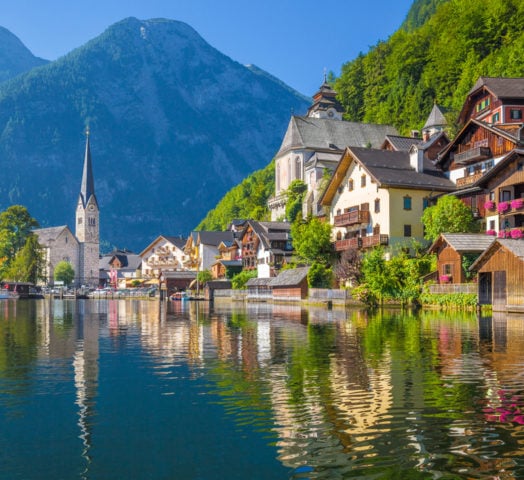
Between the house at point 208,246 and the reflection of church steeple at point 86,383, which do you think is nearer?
the reflection of church steeple at point 86,383

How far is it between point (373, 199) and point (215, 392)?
188 feet

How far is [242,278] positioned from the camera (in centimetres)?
11025

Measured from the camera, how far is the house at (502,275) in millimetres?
→ 44938

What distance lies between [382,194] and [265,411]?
189 feet

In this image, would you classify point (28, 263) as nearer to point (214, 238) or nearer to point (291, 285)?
point (214, 238)

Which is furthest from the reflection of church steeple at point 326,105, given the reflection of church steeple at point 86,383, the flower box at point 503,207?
the reflection of church steeple at point 86,383

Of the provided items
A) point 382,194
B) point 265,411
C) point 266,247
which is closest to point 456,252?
point 382,194

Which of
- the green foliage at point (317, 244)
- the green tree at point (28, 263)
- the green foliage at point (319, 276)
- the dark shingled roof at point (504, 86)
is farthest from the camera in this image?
the green tree at point (28, 263)

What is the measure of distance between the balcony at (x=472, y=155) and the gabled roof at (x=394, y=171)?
2866mm

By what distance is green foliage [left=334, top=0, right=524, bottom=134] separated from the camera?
4149 inches

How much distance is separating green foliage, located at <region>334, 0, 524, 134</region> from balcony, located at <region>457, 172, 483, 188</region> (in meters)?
32.2

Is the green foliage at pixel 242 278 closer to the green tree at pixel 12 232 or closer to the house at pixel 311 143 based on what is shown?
the house at pixel 311 143

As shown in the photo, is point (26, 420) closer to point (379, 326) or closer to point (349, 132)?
point (379, 326)

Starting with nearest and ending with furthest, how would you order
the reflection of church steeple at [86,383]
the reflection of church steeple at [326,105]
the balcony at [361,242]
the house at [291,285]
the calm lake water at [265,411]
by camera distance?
1. the calm lake water at [265,411]
2. the reflection of church steeple at [86,383]
3. the balcony at [361,242]
4. the house at [291,285]
5. the reflection of church steeple at [326,105]
